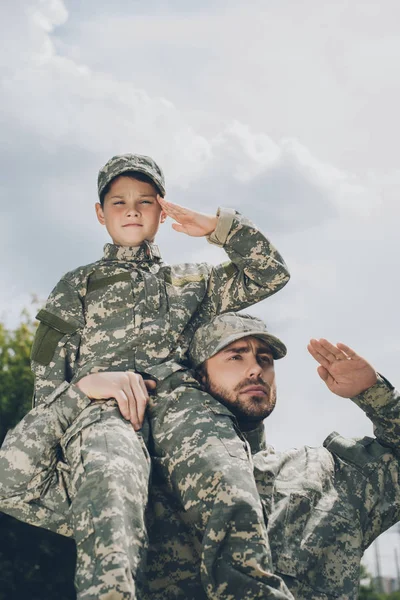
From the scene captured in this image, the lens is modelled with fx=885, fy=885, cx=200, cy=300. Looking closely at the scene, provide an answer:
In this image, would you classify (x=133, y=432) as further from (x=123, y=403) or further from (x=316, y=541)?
(x=316, y=541)

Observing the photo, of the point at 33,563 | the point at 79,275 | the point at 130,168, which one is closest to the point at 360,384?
the point at 79,275

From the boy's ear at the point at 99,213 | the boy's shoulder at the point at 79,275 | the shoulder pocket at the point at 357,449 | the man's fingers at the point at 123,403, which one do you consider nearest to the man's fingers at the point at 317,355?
the shoulder pocket at the point at 357,449

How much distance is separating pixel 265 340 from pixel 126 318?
99cm

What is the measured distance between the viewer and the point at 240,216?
245 inches

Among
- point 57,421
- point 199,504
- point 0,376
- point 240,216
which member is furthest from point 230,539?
point 0,376

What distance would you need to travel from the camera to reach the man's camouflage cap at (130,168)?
6473mm

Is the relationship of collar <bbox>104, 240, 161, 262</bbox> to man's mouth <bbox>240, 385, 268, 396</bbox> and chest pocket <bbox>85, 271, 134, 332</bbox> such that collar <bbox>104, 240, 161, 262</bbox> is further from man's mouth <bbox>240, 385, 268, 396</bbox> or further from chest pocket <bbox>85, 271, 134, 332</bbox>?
man's mouth <bbox>240, 385, 268, 396</bbox>

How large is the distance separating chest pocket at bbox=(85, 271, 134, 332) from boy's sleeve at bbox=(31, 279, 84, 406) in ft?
0.29

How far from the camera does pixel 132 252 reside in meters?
6.48

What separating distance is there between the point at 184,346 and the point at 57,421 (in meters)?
1.08

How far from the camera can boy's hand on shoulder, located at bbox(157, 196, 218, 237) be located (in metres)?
6.21

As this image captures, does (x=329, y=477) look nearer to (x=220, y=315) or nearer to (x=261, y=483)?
(x=261, y=483)

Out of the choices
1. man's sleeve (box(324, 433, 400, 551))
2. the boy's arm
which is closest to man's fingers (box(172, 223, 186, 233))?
the boy's arm

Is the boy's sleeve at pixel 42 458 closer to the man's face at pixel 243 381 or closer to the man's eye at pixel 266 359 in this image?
the man's face at pixel 243 381
